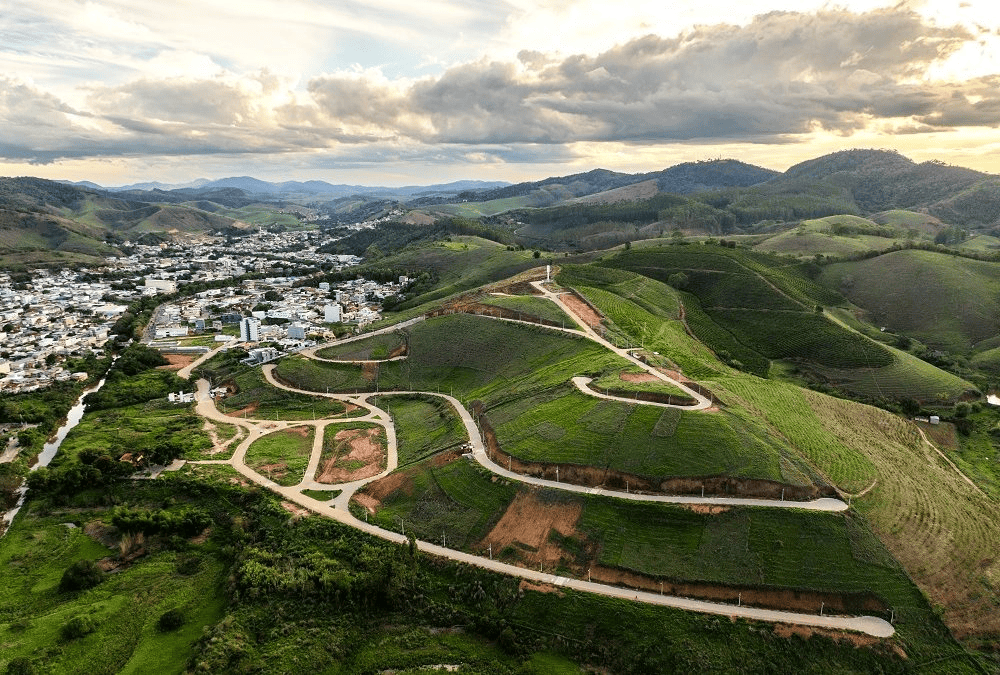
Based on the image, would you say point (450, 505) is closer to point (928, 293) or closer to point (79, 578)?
point (79, 578)

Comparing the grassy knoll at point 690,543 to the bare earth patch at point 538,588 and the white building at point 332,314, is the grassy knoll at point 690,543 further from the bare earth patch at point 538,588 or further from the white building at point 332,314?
the white building at point 332,314

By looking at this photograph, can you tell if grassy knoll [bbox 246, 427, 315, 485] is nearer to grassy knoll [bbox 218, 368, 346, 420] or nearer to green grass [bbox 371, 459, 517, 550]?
grassy knoll [bbox 218, 368, 346, 420]

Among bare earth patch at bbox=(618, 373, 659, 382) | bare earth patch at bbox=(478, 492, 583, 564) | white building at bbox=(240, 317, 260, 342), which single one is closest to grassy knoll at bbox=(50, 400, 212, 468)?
white building at bbox=(240, 317, 260, 342)

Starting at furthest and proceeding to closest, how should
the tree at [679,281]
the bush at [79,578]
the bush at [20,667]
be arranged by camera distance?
the tree at [679,281]
the bush at [79,578]
the bush at [20,667]

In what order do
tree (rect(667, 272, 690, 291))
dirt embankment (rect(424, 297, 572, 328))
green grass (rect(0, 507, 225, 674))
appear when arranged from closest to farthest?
green grass (rect(0, 507, 225, 674))
dirt embankment (rect(424, 297, 572, 328))
tree (rect(667, 272, 690, 291))

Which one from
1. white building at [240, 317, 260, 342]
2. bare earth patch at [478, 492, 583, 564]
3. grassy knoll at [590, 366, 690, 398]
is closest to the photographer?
bare earth patch at [478, 492, 583, 564]

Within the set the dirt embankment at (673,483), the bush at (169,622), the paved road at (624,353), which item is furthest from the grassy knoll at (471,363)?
the bush at (169,622)

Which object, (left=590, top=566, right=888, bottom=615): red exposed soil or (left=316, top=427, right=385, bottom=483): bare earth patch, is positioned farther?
(left=316, top=427, right=385, bottom=483): bare earth patch

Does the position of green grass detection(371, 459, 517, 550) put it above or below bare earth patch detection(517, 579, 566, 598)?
above
